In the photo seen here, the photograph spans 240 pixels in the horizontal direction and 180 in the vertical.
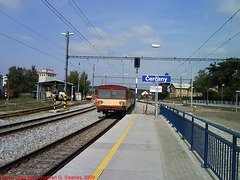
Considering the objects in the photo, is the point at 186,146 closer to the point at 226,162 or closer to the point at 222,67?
the point at 226,162

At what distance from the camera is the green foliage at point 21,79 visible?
87919 mm

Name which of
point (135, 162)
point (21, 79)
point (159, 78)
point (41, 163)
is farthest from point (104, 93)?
point (21, 79)

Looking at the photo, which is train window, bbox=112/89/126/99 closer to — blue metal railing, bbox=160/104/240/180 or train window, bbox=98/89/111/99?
train window, bbox=98/89/111/99

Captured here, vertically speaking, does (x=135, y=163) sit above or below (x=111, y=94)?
below

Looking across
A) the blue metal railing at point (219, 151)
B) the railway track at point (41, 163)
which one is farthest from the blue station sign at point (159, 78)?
the blue metal railing at point (219, 151)

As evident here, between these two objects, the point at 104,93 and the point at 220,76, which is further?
the point at 220,76

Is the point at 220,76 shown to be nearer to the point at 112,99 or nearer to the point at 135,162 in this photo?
the point at 112,99

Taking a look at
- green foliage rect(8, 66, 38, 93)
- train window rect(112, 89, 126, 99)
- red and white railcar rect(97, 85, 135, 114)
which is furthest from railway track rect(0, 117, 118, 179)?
green foliage rect(8, 66, 38, 93)

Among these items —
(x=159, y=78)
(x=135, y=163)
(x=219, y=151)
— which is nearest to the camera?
(x=219, y=151)

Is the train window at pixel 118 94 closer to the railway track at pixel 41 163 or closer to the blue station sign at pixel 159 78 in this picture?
the blue station sign at pixel 159 78

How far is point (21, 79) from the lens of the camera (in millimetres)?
90375

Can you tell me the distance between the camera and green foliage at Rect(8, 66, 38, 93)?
87.9 metres

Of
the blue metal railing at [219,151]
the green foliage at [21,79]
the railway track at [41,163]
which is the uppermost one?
the green foliage at [21,79]

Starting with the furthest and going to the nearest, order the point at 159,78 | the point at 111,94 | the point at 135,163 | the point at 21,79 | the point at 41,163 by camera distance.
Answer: the point at 21,79
the point at 111,94
the point at 159,78
the point at 41,163
the point at 135,163
